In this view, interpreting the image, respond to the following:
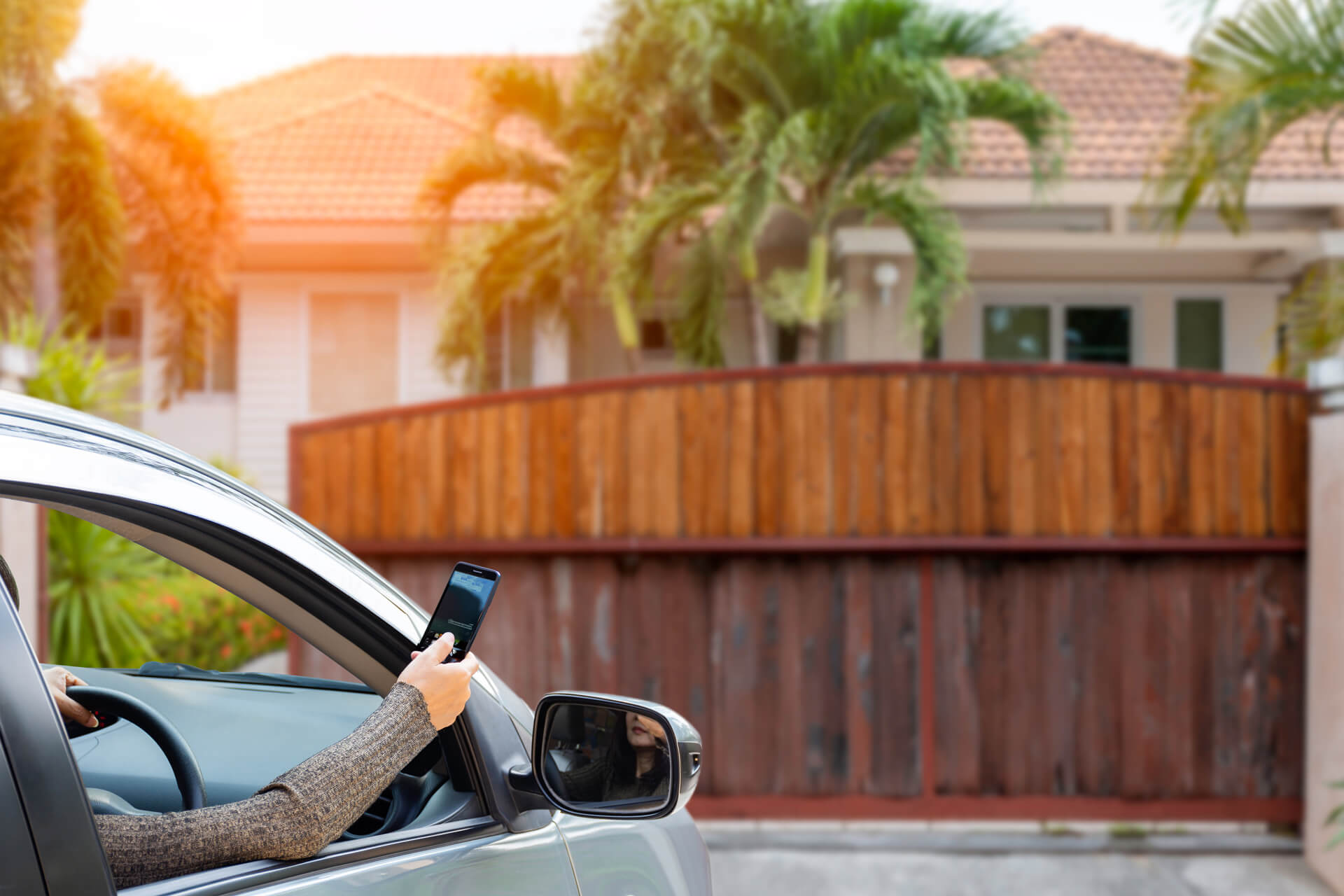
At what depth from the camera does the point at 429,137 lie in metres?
11.4

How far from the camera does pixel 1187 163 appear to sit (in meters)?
5.89

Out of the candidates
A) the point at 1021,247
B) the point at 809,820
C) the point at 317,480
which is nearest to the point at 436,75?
the point at 1021,247

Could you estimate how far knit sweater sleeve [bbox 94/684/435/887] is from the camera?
108cm

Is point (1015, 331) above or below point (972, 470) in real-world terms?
above

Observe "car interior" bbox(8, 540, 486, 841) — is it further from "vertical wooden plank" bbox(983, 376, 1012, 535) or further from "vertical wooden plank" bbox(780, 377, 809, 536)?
"vertical wooden plank" bbox(983, 376, 1012, 535)

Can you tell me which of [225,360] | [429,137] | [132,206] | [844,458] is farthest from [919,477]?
[225,360]

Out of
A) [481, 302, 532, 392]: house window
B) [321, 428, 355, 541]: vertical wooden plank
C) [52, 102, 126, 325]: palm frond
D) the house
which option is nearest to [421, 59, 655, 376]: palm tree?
the house

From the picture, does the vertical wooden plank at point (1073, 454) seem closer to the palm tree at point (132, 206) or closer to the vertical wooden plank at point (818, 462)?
the vertical wooden plank at point (818, 462)

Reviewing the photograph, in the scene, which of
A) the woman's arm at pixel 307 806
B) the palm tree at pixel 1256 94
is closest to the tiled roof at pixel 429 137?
the palm tree at pixel 1256 94

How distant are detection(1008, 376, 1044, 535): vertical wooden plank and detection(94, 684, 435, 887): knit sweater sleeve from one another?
437 cm

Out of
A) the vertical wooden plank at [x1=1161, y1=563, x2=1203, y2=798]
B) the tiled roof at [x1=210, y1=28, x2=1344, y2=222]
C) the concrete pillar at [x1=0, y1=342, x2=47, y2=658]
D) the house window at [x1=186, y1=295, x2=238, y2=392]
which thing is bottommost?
the vertical wooden plank at [x1=1161, y1=563, x2=1203, y2=798]

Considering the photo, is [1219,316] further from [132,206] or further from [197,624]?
[132,206]

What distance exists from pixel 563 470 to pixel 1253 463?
11.7ft

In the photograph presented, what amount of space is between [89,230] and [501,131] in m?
4.54
